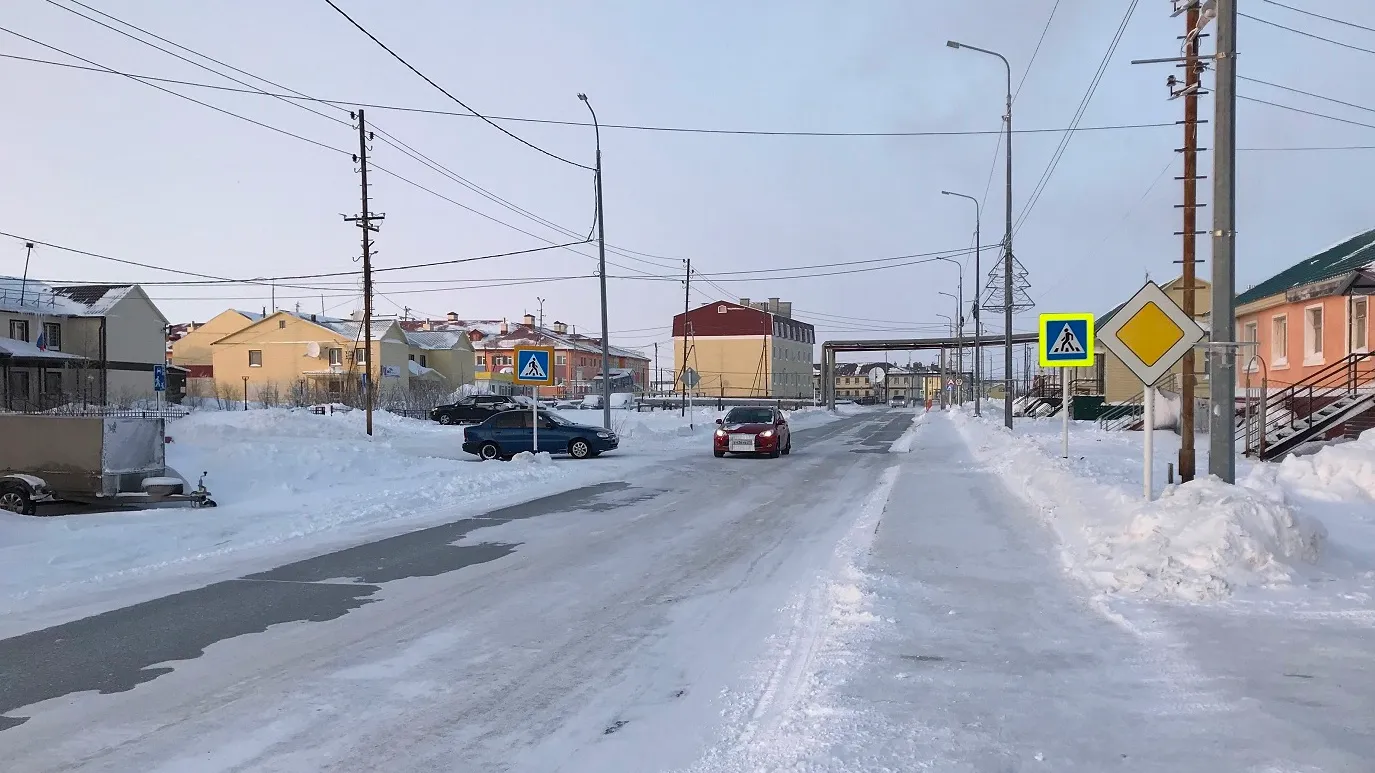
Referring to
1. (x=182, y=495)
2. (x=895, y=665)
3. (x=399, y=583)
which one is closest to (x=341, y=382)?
(x=182, y=495)

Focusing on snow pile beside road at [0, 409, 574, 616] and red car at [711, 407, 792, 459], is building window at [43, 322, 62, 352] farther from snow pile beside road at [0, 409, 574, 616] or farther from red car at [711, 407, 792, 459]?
red car at [711, 407, 792, 459]

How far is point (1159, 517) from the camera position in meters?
8.75

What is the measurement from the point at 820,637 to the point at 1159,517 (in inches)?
167

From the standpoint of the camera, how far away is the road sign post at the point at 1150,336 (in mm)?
10391

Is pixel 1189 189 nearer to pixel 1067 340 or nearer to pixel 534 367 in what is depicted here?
pixel 1067 340

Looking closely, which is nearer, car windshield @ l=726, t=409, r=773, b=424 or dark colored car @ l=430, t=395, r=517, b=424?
car windshield @ l=726, t=409, r=773, b=424

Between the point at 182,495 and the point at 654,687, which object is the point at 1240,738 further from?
the point at 182,495

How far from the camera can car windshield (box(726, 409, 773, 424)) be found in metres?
26.0

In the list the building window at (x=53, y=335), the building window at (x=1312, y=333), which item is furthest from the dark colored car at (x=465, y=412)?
the building window at (x=1312, y=333)

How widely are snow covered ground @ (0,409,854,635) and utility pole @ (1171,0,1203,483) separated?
10825mm

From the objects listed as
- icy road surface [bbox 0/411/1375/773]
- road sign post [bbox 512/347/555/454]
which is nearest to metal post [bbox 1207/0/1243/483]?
icy road surface [bbox 0/411/1375/773]

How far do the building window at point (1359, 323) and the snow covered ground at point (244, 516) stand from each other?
17.9 meters

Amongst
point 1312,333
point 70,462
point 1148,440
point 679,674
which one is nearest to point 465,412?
point 70,462

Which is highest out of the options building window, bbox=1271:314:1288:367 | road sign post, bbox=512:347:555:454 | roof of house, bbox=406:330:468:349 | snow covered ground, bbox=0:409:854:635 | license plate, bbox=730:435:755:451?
roof of house, bbox=406:330:468:349
